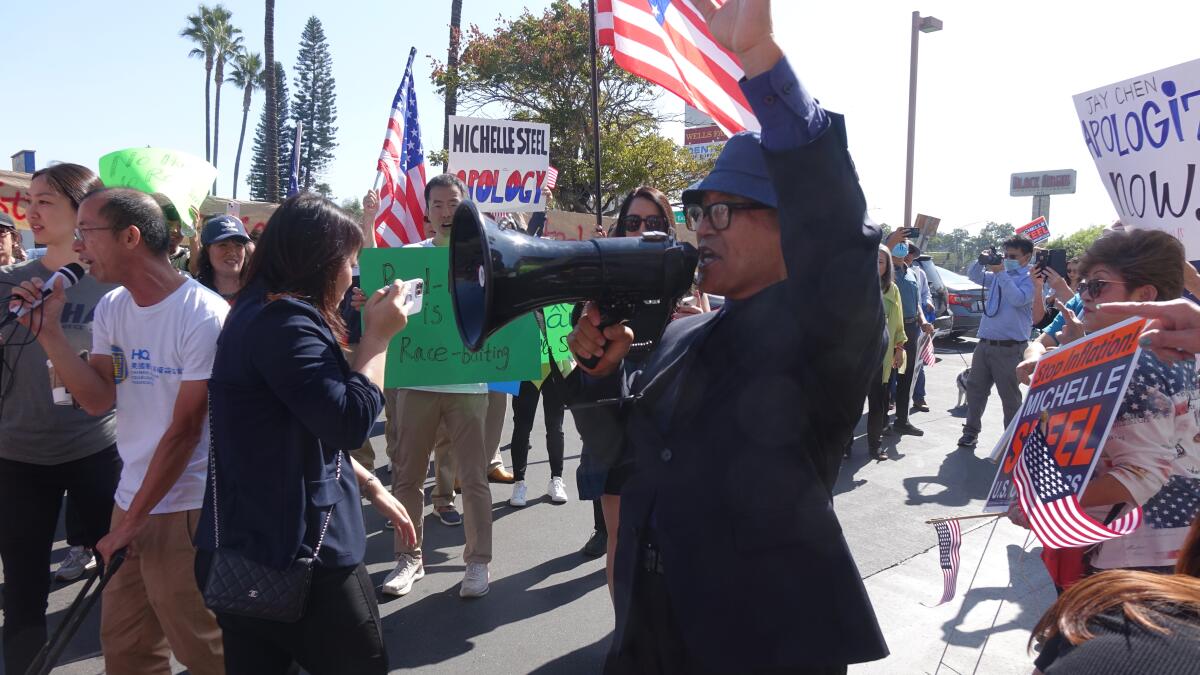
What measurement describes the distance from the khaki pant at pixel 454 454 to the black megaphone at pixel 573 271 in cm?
265

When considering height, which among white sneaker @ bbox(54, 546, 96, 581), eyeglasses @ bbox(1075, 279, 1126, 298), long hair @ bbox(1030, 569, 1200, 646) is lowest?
white sneaker @ bbox(54, 546, 96, 581)

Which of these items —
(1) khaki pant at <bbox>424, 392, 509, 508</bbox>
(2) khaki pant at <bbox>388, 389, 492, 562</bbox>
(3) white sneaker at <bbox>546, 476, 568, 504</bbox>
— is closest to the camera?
(2) khaki pant at <bbox>388, 389, 492, 562</bbox>

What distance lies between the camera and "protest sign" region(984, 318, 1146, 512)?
1954mm

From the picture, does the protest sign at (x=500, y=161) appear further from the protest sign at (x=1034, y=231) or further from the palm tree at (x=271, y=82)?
the palm tree at (x=271, y=82)

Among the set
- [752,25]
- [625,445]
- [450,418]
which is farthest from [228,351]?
[450,418]

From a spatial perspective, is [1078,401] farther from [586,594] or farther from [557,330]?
[557,330]

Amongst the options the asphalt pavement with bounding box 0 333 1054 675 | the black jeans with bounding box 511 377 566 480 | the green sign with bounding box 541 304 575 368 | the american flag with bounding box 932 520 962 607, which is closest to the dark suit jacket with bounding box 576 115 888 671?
the american flag with bounding box 932 520 962 607

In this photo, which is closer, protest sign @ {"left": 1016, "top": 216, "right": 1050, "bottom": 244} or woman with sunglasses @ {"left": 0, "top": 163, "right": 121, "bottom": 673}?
woman with sunglasses @ {"left": 0, "top": 163, "right": 121, "bottom": 673}

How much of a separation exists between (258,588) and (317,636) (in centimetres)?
21

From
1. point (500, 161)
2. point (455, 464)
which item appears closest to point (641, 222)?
point (455, 464)

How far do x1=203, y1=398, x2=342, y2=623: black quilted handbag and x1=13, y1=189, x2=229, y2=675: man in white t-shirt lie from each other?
491 mm

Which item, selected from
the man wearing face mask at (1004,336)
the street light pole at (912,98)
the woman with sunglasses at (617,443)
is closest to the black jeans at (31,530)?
the woman with sunglasses at (617,443)

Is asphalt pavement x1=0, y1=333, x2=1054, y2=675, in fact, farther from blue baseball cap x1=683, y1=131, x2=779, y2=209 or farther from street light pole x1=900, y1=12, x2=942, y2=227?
street light pole x1=900, y1=12, x2=942, y2=227

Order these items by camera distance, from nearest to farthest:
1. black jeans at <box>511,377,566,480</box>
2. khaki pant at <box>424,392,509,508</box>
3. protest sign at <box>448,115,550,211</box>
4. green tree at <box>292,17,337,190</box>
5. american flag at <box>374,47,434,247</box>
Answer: khaki pant at <box>424,392,509,508</box>, black jeans at <box>511,377,566,480</box>, american flag at <box>374,47,434,247</box>, protest sign at <box>448,115,550,211</box>, green tree at <box>292,17,337,190</box>
